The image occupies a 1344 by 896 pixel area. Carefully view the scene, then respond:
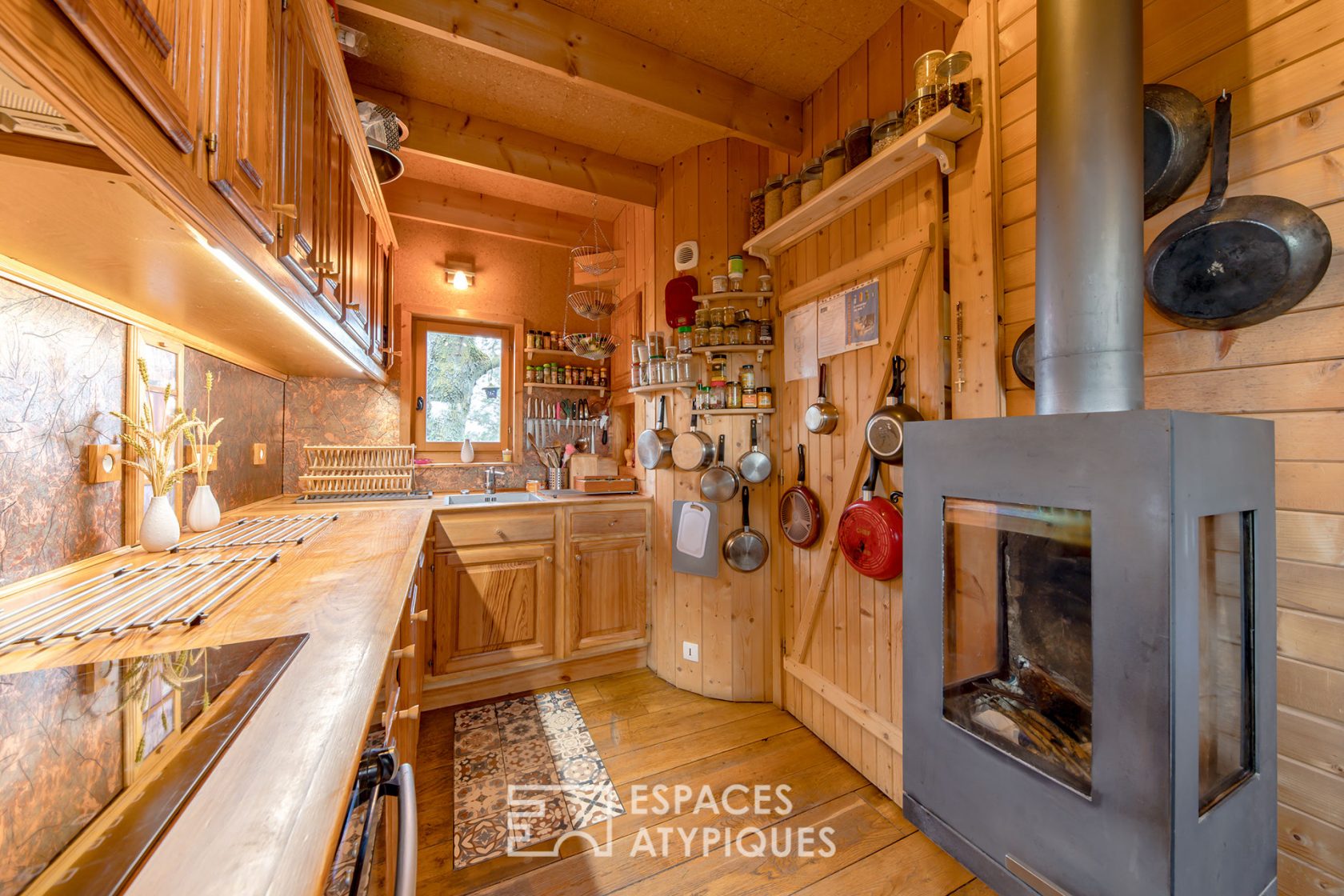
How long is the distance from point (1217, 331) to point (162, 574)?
2402 mm

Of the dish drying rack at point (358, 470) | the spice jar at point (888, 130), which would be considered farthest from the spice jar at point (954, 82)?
the dish drying rack at point (358, 470)

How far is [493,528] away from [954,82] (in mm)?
2516

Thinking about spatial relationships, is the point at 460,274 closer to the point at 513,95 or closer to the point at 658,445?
the point at 513,95

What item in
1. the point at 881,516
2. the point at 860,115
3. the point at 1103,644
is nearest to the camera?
the point at 1103,644

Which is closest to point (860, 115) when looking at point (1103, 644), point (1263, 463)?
point (1263, 463)

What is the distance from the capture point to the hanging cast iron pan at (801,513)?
213 cm

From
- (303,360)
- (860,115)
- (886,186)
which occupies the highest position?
(860,115)

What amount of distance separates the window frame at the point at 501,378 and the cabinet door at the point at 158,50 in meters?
2.32

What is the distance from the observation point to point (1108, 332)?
41.1 inches

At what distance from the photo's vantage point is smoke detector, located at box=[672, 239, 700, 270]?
258cm

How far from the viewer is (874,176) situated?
1.80 metres

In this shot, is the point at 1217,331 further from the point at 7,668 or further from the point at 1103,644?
the point at 7,668

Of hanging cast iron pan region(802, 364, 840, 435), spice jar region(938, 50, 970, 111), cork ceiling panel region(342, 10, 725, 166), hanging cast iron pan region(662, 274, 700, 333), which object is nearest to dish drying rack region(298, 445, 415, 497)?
hanging cast iron pan region(662, 274, 700, 333)

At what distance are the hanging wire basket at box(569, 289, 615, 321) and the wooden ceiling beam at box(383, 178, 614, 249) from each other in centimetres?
55
